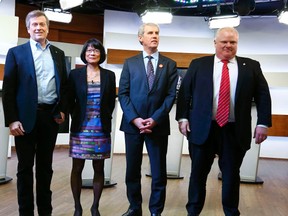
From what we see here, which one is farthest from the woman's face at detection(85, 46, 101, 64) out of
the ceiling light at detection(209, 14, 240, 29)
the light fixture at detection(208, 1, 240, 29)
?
the ceiling light at detection(209, 14, 240, 29)

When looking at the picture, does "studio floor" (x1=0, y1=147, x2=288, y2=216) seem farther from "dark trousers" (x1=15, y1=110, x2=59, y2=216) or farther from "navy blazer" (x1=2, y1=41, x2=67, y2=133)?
"navy blazer" (x1=2, y1=41, x2=67, y2=133)

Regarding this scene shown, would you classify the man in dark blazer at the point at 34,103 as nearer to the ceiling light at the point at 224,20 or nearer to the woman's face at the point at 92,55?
the woman's face at the point at 92,55

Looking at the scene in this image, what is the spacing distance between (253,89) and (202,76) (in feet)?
1.28

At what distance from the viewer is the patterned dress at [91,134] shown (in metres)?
2.71

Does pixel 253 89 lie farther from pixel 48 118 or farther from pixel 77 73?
pixel 48 118

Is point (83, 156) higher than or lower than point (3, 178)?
higher

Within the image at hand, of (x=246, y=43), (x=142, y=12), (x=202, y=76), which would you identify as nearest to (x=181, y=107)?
(x=202, y=76)

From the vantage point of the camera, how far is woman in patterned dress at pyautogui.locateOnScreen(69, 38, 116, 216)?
2.71m

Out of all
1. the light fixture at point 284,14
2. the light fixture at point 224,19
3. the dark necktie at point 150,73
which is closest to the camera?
the dark necktie at point 150,73

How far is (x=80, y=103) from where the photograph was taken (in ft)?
8.93

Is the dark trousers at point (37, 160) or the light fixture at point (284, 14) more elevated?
the light fixture at point (284, 14)

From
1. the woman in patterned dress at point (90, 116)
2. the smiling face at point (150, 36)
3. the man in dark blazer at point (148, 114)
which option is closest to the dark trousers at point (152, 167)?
the man in dark blazer at point (148, 114)

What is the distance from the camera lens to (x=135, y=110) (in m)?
2.76

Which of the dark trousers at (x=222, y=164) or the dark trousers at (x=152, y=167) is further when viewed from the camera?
the dark trousers at (x=152, y=167)
